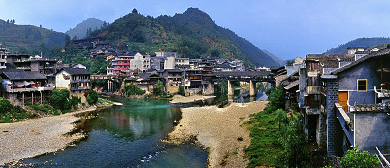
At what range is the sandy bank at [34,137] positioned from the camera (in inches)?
997

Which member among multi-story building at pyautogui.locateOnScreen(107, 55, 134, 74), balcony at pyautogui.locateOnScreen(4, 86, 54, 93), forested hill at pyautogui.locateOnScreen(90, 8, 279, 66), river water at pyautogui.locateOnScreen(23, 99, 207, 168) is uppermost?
forested hill at pyautogui.locateOnScreen(90, 8, 279, 66)

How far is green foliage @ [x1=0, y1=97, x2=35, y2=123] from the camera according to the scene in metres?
36.9

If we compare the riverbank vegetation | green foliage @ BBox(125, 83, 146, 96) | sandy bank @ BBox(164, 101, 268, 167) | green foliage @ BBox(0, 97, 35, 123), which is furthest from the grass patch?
green foliage @ BBox(125, 83, 146, 96)

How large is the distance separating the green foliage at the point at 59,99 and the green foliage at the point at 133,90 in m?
26.6

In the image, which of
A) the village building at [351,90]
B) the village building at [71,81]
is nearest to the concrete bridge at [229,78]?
the village building at [71,81]

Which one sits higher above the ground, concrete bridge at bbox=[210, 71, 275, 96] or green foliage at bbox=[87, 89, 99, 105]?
concrete bridge at bbox=[210, 71, 275, 96]

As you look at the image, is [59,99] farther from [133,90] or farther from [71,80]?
[133,90]

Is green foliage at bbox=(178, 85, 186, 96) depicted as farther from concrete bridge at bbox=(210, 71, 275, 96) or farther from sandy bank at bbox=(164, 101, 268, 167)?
sandy bank at bbox=(164, 101, 268, 167)

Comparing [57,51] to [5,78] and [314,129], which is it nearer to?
[5,78]

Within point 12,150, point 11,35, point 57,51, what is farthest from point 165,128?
point 11,35

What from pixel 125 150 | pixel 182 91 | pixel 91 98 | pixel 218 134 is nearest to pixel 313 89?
pixel 218 134

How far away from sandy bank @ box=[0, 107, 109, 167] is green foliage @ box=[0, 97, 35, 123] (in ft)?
4.42

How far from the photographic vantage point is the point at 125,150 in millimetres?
26906

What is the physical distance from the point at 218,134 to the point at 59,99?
91.0ft
